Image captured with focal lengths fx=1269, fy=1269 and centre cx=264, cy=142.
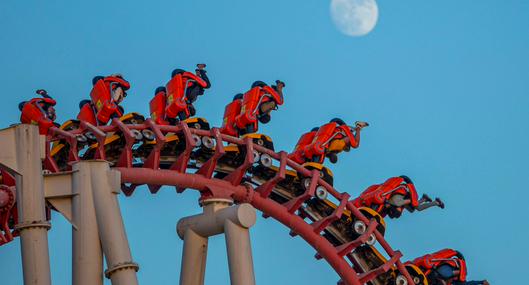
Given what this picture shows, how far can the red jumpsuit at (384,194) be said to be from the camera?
859 inches

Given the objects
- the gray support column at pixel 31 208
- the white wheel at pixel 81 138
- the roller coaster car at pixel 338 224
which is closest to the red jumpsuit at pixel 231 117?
the roller coaster car at pixel 338 224

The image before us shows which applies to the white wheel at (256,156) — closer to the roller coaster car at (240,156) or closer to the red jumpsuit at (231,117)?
the roller coaster car at (240,156)

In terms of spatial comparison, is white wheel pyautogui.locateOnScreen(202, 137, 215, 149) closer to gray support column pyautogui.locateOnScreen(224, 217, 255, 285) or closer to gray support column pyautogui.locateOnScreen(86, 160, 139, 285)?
gray support column pyautogui.locateOnScreen(224, 217, 255, 285)

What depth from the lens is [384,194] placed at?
2189 cm

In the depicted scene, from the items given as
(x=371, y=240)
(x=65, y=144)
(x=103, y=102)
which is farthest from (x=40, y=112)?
(x=371, y=240)

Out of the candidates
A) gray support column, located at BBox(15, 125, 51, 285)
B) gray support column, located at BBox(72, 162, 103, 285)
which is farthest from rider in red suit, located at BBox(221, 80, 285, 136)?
gray support column, located at BBox(15, 125, 51, 285)

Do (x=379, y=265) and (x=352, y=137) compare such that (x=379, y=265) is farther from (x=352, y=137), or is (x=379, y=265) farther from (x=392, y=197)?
(x=352, y=137)

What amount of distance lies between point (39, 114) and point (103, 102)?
3.52 feet

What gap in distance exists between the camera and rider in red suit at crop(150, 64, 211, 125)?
1973 cm

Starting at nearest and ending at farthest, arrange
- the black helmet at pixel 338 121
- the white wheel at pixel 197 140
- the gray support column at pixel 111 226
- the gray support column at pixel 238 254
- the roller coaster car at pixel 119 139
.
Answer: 1. the gray support column at pixel 111 226
2. the gray support column at pixel 238 254
3. the roller coaster car at pixel 119 139
4. the white wheel at pixel 197 140
5. the black helmet at pixel 338 121

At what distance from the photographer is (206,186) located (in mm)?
19156

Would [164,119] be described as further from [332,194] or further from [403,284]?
[403,284]

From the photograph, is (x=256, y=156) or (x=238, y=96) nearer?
(x=256, y=156)

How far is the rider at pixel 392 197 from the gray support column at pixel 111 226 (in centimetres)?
751
